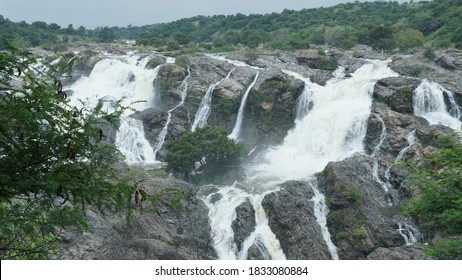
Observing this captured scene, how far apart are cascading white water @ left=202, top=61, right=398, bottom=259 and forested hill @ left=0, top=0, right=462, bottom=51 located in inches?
754

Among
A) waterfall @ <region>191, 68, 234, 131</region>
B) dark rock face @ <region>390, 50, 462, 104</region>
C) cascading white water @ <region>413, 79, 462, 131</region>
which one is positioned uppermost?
dark rock face @ <region>390, 50, 462, 104</region>

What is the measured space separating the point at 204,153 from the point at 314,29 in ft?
169

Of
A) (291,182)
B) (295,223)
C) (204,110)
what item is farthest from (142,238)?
(204,110)

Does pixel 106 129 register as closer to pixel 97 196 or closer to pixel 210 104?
pixel 210 104

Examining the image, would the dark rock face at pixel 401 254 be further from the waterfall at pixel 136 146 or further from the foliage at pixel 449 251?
the waterfall at pixel 136 146

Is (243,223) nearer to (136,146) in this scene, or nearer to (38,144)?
(136,146)

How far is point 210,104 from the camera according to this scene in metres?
35.3

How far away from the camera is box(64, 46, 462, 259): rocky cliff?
17688 millimetres

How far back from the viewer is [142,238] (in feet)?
57.7

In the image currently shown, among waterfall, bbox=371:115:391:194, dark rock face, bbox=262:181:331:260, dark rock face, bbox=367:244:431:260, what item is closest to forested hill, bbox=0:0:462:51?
waterfall, bbox=371:115:391:194

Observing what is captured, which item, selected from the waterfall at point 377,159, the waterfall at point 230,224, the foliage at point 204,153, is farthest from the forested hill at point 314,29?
the waterfall at point 230,224

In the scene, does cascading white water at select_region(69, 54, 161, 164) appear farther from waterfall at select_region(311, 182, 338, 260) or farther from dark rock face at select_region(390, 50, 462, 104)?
dark rock face at select_region(390, 50, 462, 104)

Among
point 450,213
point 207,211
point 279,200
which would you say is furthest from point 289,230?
point 450,213
